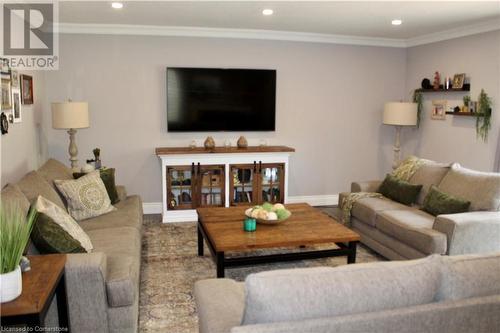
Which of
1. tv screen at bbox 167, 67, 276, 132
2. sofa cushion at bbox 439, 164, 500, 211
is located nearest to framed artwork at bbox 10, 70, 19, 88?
tv screen at bbox 167, 67, 276, 132

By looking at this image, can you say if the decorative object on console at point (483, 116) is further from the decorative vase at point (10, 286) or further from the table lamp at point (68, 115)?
the decorative vase at point (10, 286)

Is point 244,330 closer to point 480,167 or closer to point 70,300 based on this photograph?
point 70,300

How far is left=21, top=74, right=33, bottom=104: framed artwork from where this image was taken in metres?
4.18

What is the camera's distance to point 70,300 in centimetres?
238

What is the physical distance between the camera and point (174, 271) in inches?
147

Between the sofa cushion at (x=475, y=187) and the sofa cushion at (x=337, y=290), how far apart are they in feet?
7.81

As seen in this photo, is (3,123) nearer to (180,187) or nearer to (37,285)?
(37,285)

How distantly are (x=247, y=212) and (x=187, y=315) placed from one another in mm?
1073

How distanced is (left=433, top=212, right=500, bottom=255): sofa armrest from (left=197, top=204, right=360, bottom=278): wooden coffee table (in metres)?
0.77

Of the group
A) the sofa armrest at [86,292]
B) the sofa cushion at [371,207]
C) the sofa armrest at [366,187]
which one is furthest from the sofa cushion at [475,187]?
the sofa armrest at [86,292]

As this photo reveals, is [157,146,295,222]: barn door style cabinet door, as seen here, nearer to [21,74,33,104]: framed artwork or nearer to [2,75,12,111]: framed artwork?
[21,74,33,104]: framed artwork

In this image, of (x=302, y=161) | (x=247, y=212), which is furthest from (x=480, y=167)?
(x=247, y=212)

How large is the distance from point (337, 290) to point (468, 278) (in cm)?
60

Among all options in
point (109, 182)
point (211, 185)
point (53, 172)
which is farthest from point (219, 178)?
point (53, 172)
